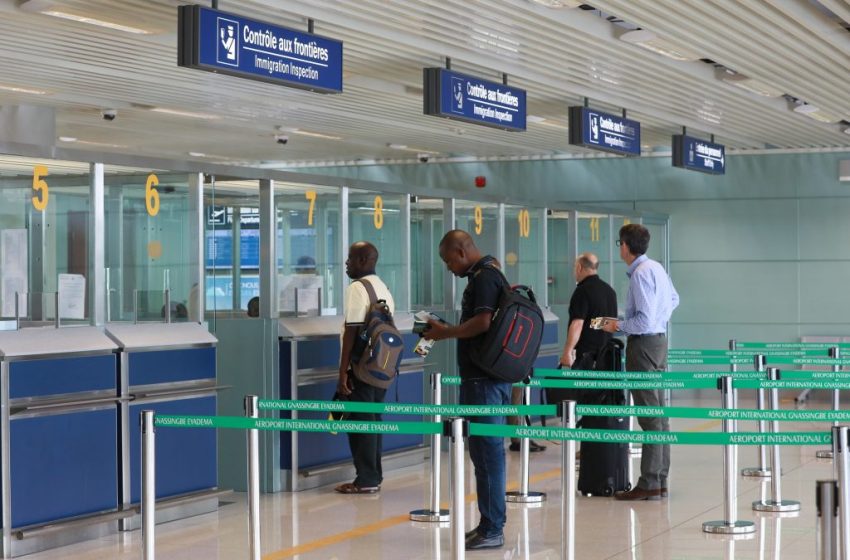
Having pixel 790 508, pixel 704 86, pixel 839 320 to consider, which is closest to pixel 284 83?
pixel 790 508

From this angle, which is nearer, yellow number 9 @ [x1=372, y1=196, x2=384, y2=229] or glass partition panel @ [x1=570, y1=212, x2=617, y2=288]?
yellow number 9 @ [x1=372, y1=196, x2=384, y2=229]

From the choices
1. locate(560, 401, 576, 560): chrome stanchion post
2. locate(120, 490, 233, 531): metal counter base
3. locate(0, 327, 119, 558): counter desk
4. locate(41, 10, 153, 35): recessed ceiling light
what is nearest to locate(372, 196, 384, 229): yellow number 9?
locate(41, 10, 153, 35): recessed ceiling light

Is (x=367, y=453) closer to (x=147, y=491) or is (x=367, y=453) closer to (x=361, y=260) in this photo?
(x=361, y=260)

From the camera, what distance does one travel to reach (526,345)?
6.88m

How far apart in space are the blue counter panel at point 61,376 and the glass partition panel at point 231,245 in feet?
4.43

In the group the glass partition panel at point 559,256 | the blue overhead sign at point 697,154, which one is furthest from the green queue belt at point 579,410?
the blue overhead sign at point 697,154

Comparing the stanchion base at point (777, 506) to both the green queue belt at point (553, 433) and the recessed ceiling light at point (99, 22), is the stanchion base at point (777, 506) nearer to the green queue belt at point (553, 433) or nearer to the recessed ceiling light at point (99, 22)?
the green queue belt at point (553, 433)

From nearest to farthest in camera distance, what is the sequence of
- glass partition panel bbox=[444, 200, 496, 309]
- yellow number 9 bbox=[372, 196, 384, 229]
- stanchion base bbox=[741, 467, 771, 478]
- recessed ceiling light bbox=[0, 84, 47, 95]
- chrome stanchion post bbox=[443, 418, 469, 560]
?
chrome stanchion post bbox=[443, 418, 469, 560] → stanchion base bbox=[741, 467, 771, 478] → yellow number 9 bbox=[372, 196, 384, 229] → glass partition panel bbox=[444, 200, 496, 309] → recessed ceiling light bbox=[0, 84, 47, 95]

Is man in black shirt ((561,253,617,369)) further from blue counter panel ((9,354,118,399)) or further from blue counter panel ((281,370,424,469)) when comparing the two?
blue counter panel ((9,354,118,399))

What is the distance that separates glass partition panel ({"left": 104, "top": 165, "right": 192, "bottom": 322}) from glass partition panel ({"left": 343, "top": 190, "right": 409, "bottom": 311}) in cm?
192

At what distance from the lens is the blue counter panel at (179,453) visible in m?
7.95

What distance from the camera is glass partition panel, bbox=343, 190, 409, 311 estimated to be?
1038 cm

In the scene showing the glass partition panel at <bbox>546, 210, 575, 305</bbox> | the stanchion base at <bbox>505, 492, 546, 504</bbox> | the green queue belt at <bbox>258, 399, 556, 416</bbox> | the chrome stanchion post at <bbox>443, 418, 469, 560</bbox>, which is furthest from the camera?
the glass partition panel at <bbox>546, 210, 575, 305</bbox>

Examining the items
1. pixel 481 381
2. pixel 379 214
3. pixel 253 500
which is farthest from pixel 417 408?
pixel 379 214
